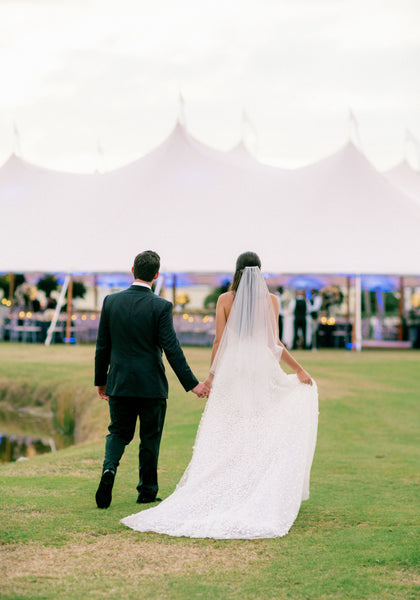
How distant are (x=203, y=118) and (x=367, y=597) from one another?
72.4 ft

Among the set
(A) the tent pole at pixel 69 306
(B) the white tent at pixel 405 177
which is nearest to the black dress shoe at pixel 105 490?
(A) the tent pole at pixel 69 306

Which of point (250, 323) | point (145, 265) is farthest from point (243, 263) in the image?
point (145, 265)

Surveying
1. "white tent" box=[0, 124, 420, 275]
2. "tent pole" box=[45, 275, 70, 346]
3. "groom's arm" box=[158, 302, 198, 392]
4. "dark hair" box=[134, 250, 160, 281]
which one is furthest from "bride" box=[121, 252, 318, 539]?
"tent pole" box=[45, 275, 70, 346]

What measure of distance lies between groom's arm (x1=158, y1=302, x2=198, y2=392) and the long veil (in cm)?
21

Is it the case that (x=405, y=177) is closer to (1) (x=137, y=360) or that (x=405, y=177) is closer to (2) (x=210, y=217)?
(2) (x=210, y=217)

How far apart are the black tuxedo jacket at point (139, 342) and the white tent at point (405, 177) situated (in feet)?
71.7

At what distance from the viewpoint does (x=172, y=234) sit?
19562mm

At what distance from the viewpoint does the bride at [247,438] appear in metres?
4.44

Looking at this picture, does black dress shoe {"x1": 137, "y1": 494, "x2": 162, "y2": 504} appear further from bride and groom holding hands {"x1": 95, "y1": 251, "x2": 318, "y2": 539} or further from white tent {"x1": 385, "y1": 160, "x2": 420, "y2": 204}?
white tent {"x1": 385, "y1": 160, "x2": 420, "y2": 204}

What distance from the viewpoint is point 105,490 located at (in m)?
4.82

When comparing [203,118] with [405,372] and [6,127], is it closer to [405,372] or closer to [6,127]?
[6,127]

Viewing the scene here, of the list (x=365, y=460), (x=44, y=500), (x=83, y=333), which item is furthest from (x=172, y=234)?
(x=44, y=500)

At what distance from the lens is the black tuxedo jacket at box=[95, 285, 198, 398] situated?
483 centimetres

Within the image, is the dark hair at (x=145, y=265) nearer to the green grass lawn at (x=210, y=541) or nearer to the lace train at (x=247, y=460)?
the lace train at (x=247, y=460)
